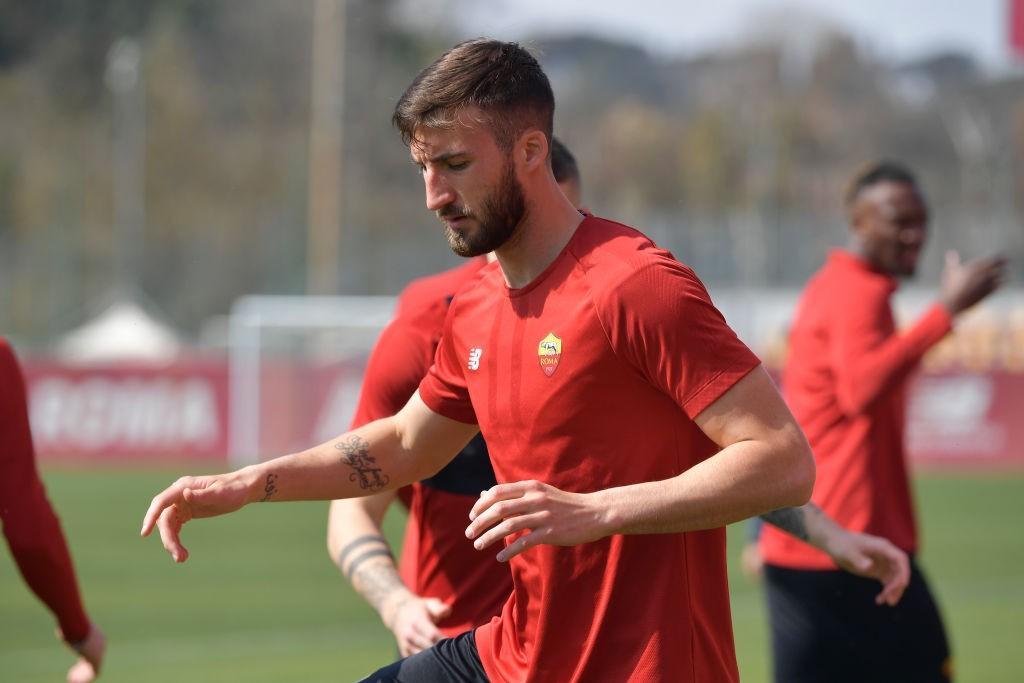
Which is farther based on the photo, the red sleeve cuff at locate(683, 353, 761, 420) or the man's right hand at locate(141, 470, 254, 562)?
the man's right hand at locate(141, 470, 254, 562)

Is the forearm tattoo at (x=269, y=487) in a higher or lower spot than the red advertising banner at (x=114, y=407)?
higher

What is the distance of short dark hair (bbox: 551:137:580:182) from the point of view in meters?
5.23

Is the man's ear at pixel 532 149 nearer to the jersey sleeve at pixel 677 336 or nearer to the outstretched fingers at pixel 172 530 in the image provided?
the jersey sleeve at pixel 677 336

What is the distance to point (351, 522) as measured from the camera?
200 inches

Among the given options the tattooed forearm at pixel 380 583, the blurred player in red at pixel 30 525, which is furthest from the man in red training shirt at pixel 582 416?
the blurred player in red at pixel 30 525

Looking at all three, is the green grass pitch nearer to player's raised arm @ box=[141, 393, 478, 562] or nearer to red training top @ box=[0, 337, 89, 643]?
red training top @ box=[0, 337, 89, 643]

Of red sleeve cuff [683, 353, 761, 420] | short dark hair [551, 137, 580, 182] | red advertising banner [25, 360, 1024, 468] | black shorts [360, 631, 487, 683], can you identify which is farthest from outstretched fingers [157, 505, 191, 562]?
red advertising banner [25, 360, 1024, 468]

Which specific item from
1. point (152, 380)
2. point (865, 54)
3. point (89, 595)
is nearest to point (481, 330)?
point (89, 595)

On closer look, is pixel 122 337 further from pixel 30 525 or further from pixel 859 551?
pixel 859 551

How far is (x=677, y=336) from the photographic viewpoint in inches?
135

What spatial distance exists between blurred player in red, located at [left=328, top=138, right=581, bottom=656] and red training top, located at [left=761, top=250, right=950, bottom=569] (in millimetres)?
1670

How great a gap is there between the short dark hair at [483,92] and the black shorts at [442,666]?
1341mm

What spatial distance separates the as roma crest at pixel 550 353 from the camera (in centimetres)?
366

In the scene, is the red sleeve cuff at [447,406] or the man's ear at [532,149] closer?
the man's ear at [532,149]
